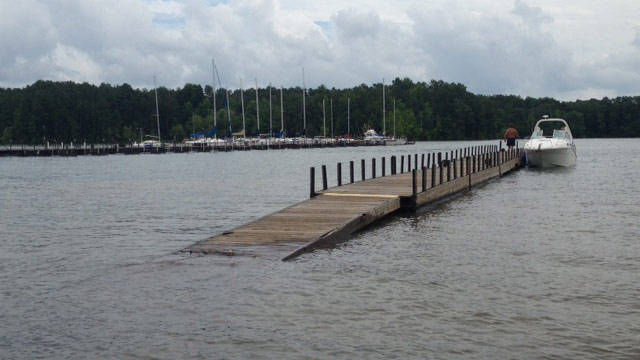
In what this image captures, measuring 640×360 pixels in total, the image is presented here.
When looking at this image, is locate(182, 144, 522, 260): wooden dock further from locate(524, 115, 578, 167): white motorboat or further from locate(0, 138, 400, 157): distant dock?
locate(0, 138, 400, 157): distant dock

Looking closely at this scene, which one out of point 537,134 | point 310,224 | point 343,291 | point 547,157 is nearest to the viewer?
point 343,291

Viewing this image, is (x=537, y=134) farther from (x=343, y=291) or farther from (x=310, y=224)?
(x=343, y=291)

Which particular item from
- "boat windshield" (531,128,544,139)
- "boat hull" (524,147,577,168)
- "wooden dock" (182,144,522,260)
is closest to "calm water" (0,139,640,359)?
"wooden dock" (182,144,522,260)

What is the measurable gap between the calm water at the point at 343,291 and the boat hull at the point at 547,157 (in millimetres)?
26661

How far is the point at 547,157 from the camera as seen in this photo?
54156 mm

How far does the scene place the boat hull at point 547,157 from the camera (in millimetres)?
53750

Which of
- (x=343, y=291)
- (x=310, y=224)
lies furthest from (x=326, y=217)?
(x=343, y=291)

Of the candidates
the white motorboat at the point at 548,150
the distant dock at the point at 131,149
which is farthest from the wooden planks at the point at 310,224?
the distant dock at the point at 131,149

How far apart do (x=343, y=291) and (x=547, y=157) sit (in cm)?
4269

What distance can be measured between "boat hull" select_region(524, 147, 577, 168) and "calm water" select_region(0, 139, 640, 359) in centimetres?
2666

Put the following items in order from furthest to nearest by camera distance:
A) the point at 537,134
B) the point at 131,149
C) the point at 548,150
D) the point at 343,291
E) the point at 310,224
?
1. the point at 131,149
2. the point at 537,134
3. the point at 548,150
4. the point at 310,224
5. the point at 343,291

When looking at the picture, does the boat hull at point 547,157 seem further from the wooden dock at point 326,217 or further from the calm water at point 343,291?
the calm water at point 343,291

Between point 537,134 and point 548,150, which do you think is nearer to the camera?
point 548,150

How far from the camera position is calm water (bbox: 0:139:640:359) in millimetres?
11508
